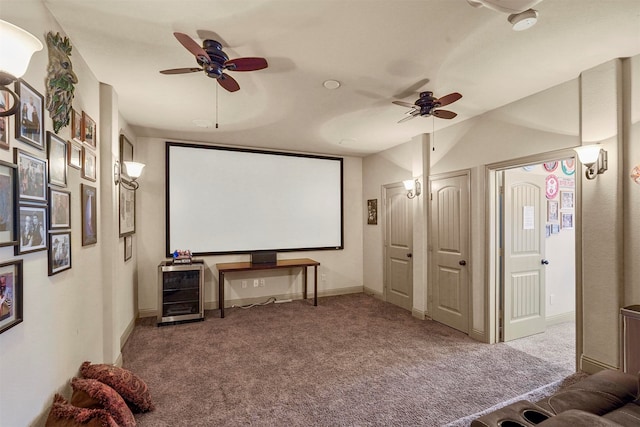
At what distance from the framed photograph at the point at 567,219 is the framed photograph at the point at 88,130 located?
578cm

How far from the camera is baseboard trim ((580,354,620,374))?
2561 mm

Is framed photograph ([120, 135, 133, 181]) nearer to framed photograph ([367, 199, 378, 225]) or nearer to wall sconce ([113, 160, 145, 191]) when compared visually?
wall sconce ([113, 160, 145, 191])

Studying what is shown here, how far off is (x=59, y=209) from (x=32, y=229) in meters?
0.36

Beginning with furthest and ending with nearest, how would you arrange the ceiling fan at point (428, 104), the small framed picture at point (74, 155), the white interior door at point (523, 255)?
the white interior door at point (523, 255) < the ceiling fan at point (428, 104) < the small framed picture at point (74, 155)

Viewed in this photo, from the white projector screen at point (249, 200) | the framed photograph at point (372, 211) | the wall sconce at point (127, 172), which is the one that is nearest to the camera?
the wall sconce at point (127, 172)

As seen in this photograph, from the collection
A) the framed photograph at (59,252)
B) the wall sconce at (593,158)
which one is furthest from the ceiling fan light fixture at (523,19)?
the framed photograph at (59,252)

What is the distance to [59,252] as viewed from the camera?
1.85 m

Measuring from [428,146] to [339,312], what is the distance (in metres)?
2.91

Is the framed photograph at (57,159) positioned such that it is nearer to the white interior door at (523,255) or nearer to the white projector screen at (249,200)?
the white projector screen at (249,200)

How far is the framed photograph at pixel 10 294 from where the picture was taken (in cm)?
132

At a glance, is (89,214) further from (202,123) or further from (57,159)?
(202,123)

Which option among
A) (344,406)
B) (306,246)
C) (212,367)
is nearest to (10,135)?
(212,367)

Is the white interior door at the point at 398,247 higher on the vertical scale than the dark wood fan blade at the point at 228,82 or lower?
lower

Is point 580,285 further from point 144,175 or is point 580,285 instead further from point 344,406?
point 144,175
